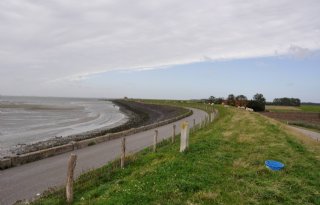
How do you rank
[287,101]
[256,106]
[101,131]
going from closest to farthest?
[101,131] < [256,106] < [287,101]

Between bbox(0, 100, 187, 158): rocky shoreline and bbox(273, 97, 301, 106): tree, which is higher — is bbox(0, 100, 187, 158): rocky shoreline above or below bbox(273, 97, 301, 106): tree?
below

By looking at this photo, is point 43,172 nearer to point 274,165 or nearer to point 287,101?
point 274,165

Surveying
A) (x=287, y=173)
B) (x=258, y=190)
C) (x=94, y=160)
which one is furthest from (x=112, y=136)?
(x=258, y=190)

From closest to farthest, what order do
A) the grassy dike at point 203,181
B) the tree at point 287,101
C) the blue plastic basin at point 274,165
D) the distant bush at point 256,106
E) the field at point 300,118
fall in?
the grassy dike at point 203,181 → the blue plastic basin at point 274,165 → the field at point 300,118 → the distant bush at point 256,106 → the tree at point 287,101

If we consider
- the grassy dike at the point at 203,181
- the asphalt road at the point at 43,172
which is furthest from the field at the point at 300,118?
the grassy dike at the point at 203,181

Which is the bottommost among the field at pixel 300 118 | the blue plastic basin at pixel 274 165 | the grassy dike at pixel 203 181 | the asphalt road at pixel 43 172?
the field at pixel 300 118

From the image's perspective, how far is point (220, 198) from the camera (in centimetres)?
929

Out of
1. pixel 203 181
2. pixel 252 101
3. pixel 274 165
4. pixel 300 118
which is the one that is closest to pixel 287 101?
pixel 252 101

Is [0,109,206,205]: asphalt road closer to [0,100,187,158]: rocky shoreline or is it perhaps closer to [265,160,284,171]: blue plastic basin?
[0,100,187,158]: rocky shoreline

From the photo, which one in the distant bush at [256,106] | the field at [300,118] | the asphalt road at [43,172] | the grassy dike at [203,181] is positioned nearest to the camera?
the grassy dike at [203,181]

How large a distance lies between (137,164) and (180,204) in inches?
229

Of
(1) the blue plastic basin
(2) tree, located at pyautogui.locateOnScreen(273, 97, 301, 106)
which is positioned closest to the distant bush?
(2) tree, located at pyautogui.locateOnScreen(273, 97, 301, 106)

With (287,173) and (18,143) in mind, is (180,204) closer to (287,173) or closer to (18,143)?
(287,173)

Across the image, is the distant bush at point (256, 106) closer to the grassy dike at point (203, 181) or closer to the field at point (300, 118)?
the field at point (300, 118)
